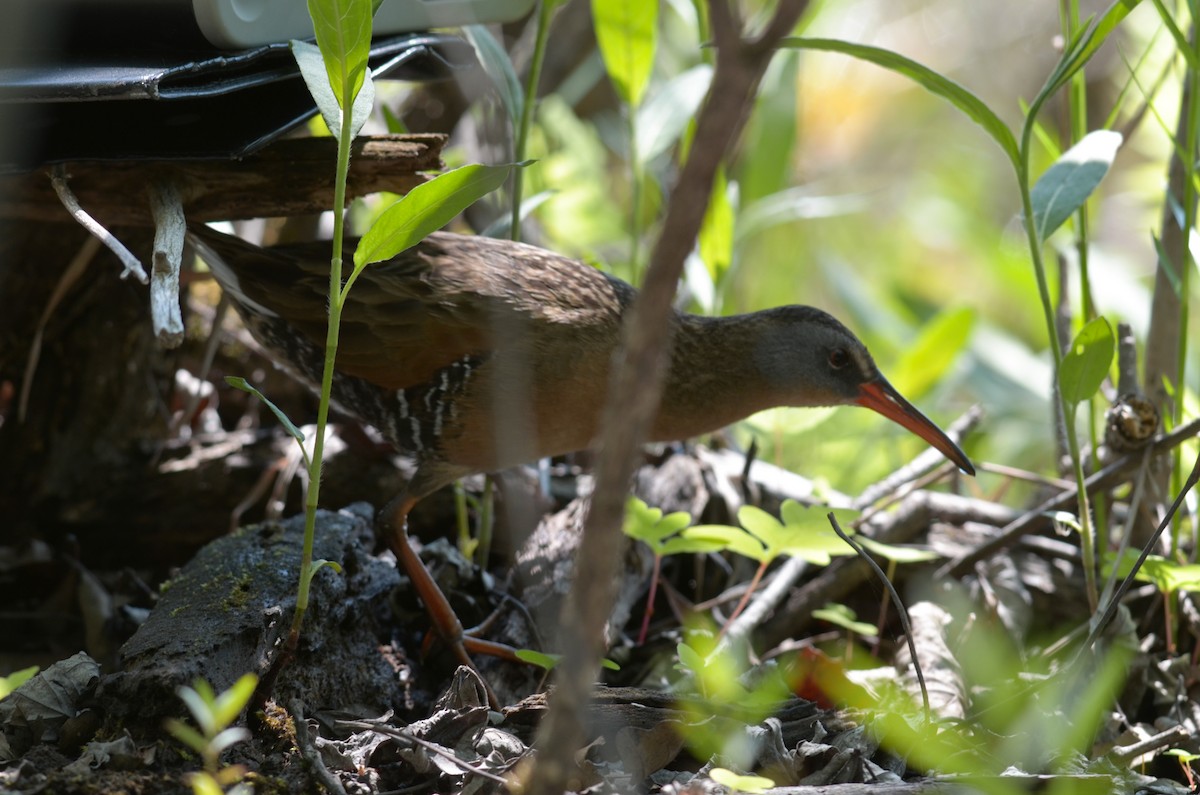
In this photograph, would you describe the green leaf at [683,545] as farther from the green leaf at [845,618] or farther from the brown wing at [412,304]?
the brown wing at [412,304]

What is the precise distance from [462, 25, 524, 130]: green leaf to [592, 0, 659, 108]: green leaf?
0.36 meters

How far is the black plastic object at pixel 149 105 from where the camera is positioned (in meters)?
2.07

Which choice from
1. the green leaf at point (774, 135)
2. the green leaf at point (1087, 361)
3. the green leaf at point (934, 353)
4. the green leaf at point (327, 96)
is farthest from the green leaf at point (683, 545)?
the green leaf at point (774, 135)

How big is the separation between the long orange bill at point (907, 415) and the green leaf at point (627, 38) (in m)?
1.19

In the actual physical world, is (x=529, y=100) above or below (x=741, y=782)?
above

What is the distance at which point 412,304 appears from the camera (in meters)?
2.78

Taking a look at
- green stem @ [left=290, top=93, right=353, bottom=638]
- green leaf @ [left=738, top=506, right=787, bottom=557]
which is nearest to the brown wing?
green leaf @ [left=738, top=506, right=787, bottom=557]

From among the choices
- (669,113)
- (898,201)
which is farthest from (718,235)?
(898,201)

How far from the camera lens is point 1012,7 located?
8.26 m

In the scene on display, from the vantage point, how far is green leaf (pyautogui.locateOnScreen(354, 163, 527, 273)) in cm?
187

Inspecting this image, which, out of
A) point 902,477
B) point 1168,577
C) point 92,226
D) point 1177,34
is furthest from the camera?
point 902,477

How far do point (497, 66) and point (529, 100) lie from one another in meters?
0.13

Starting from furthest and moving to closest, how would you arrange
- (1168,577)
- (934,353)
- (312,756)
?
(934,353)
(1168,577)
(312,756)

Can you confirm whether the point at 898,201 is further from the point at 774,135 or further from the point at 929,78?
the point at 929,78
